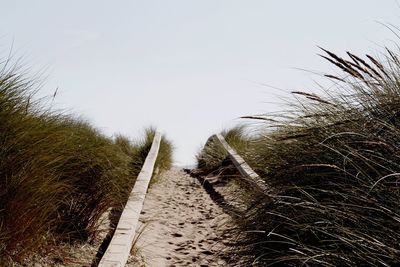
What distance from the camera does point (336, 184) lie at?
2457 millimetres

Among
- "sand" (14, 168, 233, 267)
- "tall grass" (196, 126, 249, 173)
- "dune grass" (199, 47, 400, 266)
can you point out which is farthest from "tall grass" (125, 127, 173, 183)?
"dune grass" (199, 47, 400, 266)

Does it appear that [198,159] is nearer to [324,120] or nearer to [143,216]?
[143,216]

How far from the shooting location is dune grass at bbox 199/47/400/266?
2.15 m

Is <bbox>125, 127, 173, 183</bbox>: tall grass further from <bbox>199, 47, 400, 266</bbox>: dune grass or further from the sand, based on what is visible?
<bbox>199, 47, 400, 266</bbox>: dune grass

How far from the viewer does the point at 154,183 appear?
27.7ft

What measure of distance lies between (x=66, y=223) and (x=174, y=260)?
37.1 inches

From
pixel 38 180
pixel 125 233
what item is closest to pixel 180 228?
pixel 125 233

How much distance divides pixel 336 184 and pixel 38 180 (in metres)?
1.70

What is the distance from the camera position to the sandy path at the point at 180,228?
4.19m

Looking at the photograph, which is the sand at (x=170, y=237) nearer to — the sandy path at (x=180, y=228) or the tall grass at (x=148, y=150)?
the sandy path at (x=180, y=228)

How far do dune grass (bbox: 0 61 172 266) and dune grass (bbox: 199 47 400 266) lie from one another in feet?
4.05

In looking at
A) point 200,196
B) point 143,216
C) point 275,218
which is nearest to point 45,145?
point 275,218

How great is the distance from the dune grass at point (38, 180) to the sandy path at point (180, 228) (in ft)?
1.76

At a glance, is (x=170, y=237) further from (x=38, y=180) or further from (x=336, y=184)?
(x=336, y=184)
